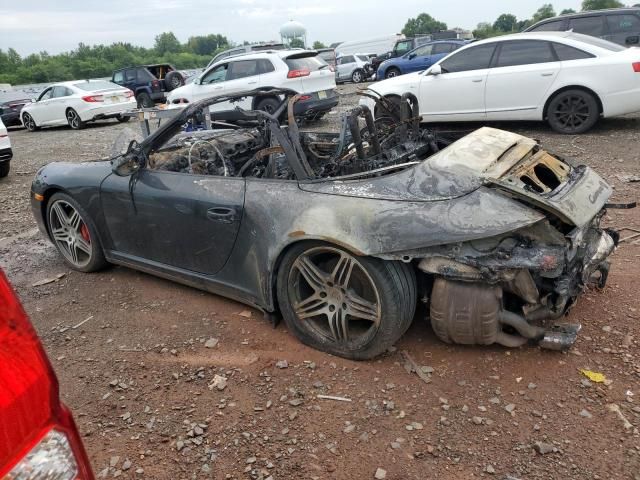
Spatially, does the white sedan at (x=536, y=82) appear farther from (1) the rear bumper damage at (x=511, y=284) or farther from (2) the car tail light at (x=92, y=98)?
(2) the car tail light at (x=92, y=98)

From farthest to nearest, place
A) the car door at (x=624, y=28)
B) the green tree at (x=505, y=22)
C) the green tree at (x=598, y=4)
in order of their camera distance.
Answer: the green tree at (x=505, y=22) → the green tree at (x=598, y=4) → the car door at (x=624, y=28)

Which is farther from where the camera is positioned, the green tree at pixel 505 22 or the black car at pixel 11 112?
the green tree at pixel 505 22

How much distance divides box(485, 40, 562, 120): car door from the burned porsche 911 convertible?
15.6 feet

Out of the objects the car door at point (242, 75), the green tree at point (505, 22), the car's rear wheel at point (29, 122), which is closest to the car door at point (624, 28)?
the car door at point (242, 75)

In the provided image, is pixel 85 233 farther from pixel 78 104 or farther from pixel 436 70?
pixel 78 104

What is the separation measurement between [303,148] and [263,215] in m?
1.03

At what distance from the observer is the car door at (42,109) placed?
15.4m

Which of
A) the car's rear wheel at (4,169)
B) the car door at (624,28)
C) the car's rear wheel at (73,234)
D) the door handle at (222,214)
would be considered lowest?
the car's rear wheel at (4,169)

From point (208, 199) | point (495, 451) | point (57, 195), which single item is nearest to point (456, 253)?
point (495, 451)

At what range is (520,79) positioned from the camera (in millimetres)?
7742

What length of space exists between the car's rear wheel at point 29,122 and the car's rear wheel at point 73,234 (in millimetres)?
13795

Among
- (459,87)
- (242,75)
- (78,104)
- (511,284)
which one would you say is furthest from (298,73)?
(511,284)

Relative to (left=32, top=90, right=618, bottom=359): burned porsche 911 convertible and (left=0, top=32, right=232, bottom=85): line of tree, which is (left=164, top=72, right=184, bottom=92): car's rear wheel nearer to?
(left=32, top=90, right=618, bottom=359): burned porsche 911 convertible

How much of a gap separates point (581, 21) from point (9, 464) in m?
12.6
